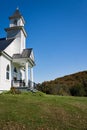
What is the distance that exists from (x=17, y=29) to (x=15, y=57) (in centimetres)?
524

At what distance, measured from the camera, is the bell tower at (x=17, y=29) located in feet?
95.1

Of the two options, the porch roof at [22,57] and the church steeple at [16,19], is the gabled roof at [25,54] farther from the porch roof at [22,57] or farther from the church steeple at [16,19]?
the church steeple at [16,19]

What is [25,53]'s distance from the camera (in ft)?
89.2

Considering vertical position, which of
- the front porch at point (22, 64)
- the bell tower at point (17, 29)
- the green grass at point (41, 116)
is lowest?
the green grass at point (41, 116)

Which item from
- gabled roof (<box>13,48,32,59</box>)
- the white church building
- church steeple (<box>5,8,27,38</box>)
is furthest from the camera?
church steeple (<box>5,8,27,38</box>)

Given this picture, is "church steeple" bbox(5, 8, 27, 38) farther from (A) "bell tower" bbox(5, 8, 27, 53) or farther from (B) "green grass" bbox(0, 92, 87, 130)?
(B) "green grass" bbox(0, 92, 87, 130)

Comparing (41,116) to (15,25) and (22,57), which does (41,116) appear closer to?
(22,57)

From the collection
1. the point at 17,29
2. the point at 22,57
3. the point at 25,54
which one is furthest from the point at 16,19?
the point at 22,57

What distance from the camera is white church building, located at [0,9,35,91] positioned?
23953 mm

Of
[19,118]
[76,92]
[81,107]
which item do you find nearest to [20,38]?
[76,92]

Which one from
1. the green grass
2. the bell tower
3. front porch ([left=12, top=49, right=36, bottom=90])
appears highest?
the bell tower

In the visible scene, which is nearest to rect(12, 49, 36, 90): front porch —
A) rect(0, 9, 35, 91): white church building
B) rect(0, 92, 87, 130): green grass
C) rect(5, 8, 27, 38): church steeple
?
rect(0, 9, 35, 91): white church building

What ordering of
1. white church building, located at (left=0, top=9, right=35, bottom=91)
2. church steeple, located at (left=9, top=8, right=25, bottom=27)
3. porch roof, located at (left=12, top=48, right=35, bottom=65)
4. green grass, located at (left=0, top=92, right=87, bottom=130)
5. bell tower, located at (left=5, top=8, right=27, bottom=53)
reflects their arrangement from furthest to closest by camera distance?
church steeple, located at (left=9, top=8, right=25, bottom=27) < bell tower, located at (left=5, top=8, right=27, bottom=53) < porch roof, located at (left=12, top=48, right=35, bottom=65) < white church building, located at (left=0, top=9, right=35, bottom=91) < green grass, located at (left=0, top=92, right=87, bottom=130)

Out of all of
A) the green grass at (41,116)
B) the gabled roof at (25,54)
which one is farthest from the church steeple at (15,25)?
the green grass at (41,116)
